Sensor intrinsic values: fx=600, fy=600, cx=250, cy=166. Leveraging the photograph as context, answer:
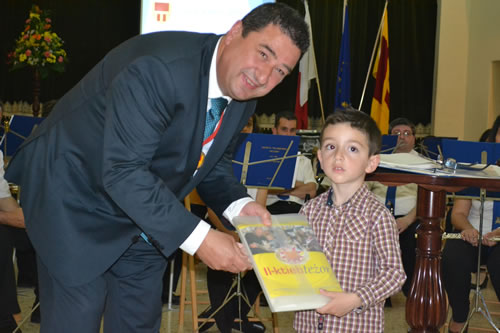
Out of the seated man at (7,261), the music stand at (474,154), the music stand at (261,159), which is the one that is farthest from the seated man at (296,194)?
the seated man at (7,261)

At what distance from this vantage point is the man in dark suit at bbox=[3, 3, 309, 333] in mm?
1690

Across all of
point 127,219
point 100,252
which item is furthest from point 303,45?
point 100,252

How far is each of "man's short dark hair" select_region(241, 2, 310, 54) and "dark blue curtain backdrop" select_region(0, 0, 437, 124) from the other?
6335mm

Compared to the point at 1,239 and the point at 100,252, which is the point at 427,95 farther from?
the point at 100,252

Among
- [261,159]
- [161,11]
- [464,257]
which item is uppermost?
[161,11]

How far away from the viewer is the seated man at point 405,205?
4492mm

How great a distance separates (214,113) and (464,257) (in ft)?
7.40

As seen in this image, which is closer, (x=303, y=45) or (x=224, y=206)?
(x=303, y=45)

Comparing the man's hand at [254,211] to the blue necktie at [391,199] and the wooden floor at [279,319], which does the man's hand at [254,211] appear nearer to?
the wooden floor at [279,319]

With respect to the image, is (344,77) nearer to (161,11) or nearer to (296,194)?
(161,11)

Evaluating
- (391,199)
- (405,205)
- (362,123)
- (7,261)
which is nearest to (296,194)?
(391,199)

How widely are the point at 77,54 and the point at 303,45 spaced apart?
22.1 ft

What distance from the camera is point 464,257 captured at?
3.60m

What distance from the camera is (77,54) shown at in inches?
316
